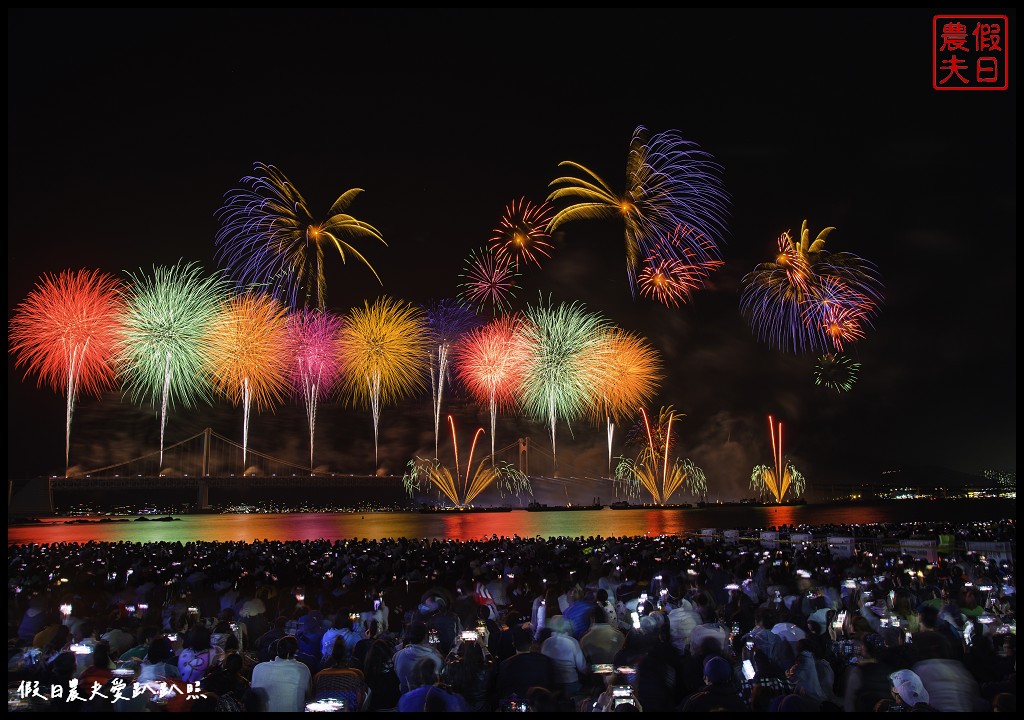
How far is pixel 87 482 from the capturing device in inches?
5246

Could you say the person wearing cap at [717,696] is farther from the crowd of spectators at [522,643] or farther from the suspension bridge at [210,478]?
the suspension bridge at [210,478]

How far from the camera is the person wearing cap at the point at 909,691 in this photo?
966 centimetres

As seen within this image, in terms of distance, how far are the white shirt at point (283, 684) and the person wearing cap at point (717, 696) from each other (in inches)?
192

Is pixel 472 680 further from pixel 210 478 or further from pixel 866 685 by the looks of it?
pixel 210 478

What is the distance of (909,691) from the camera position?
9812mm

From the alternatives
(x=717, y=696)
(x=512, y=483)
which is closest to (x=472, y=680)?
(x=717, y=696)

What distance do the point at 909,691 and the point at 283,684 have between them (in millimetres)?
7927

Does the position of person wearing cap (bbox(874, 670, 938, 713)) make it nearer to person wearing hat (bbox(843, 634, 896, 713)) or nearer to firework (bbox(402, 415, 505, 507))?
person wearing hat (bbox(843, 634, 896, 713))

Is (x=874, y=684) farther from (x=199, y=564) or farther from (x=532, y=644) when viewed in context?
(x=199, y=564)

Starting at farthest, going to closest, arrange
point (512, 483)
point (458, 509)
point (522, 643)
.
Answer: point (512, 483)
point (458, 509)
point (522, 643)

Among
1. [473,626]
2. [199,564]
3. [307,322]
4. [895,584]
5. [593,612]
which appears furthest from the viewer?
[307,322]

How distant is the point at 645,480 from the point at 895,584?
110m

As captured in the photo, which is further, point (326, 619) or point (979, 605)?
point (979, 605)

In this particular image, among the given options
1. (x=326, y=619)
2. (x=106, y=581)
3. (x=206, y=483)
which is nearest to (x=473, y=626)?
(x=326, y=619)
